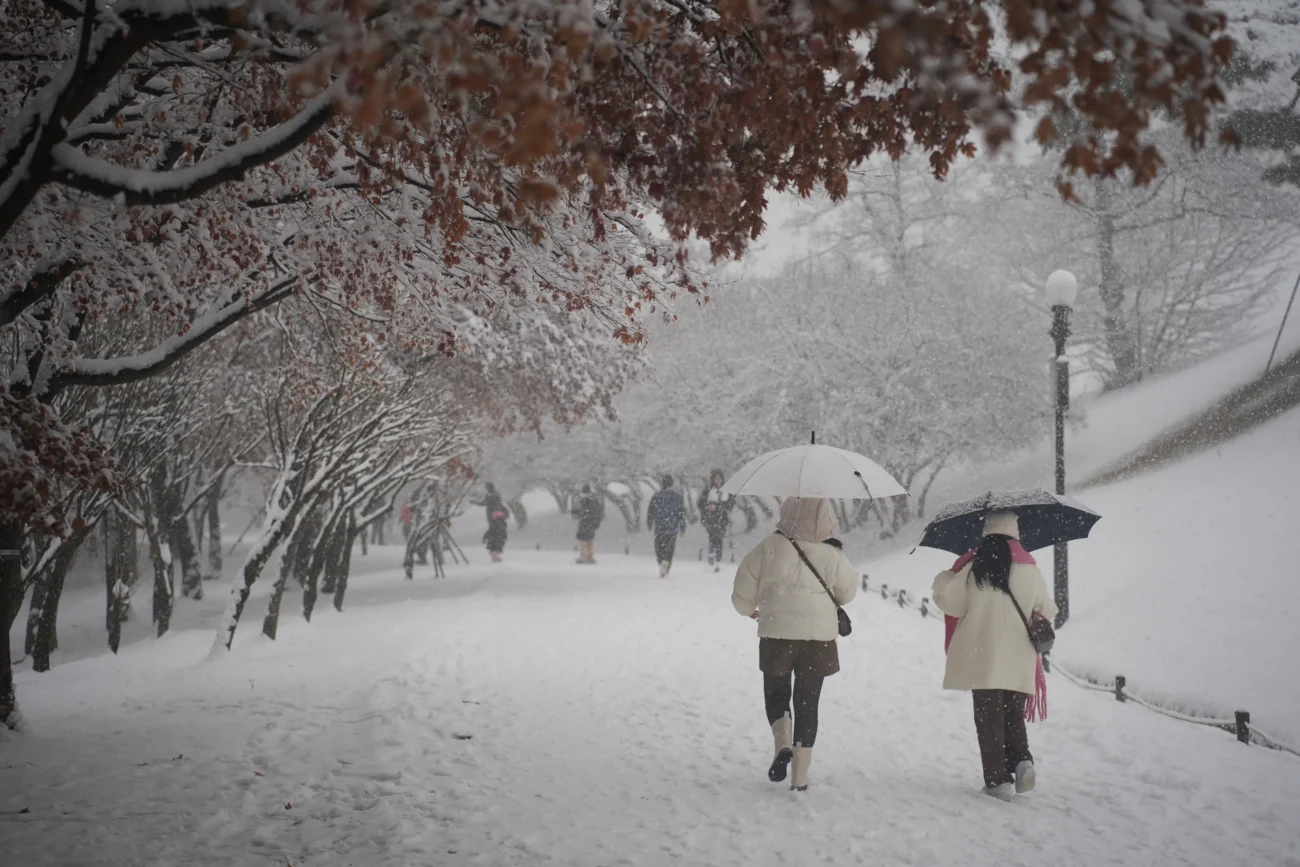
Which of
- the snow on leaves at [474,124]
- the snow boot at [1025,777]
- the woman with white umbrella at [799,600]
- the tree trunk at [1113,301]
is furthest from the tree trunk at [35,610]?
the tree trunk at [1113,301]

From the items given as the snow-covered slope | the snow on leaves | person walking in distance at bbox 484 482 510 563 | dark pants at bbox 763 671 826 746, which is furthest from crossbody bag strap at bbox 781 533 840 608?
person walking in distance at bbox 484 482 510 563

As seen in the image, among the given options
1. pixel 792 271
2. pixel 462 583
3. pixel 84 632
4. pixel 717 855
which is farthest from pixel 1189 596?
pixel 792 271

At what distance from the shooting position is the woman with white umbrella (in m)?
5.25

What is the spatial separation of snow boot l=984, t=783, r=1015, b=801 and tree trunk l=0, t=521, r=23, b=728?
21.2 ft

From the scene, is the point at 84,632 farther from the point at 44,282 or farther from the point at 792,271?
the point at 792,271

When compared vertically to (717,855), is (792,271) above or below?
above

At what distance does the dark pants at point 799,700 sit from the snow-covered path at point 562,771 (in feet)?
1.22

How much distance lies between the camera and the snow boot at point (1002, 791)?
16.7 ft

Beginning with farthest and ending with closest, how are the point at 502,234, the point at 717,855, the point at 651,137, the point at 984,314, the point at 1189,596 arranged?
the point at 984,314, the point at 1189,596, the point at 502,234, the point at 717,855, the point at 651,137

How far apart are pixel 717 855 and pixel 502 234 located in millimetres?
3877

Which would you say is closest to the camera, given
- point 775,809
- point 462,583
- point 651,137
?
point 651,137

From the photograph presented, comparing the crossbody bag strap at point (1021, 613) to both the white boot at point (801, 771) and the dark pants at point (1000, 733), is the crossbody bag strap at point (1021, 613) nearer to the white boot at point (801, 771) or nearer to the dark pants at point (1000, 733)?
the dark pants at point (1000, 733)

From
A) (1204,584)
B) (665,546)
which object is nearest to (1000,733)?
(1204,584)

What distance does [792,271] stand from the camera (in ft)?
93.0
